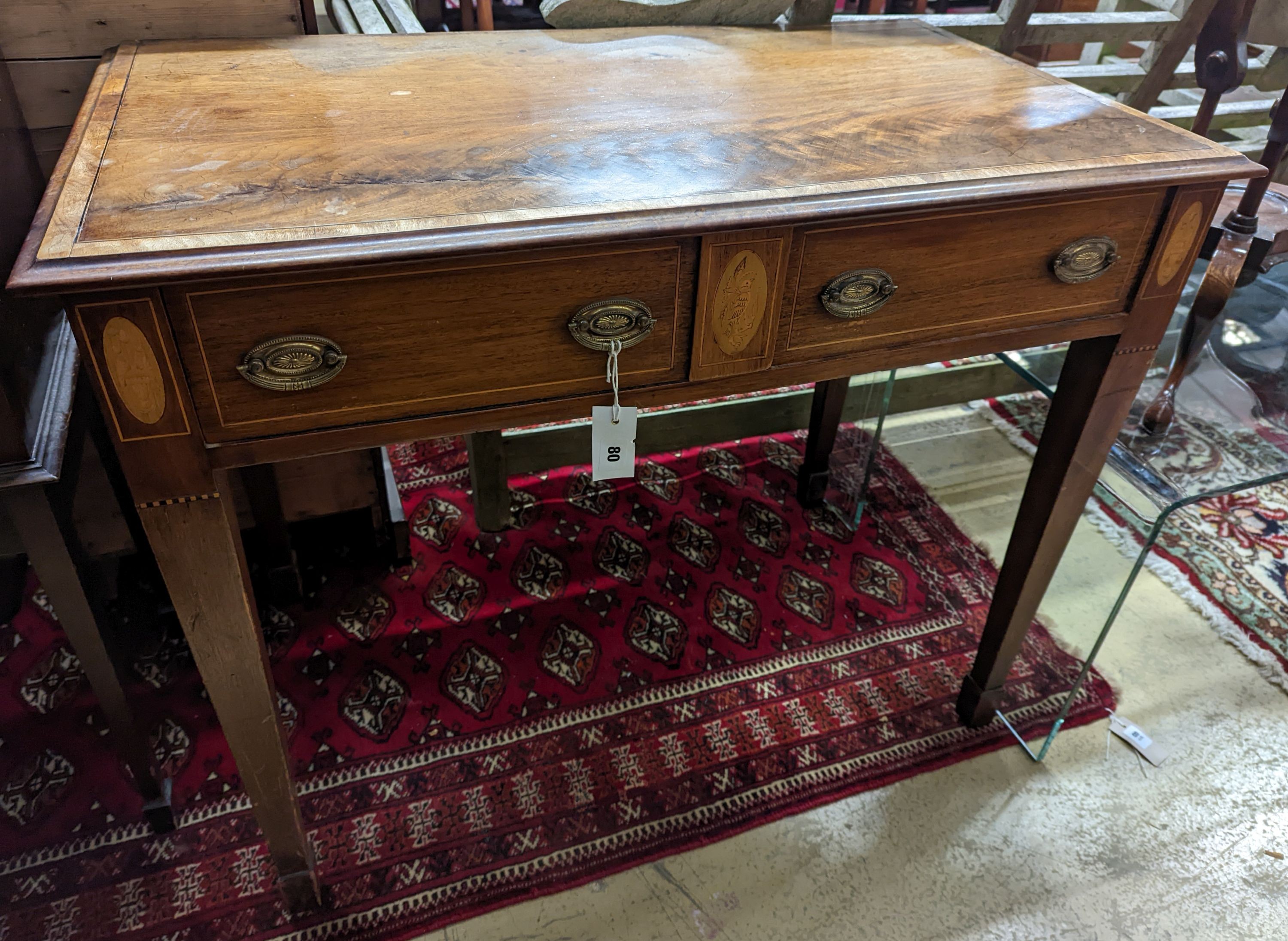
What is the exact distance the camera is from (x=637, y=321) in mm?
876

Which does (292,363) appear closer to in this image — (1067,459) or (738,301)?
(738,301)

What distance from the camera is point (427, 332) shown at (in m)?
0.81

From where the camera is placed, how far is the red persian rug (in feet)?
4.11

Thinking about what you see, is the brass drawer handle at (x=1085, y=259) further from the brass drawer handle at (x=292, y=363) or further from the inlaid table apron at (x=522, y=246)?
the brass drawer handle at (x=292, y=363)

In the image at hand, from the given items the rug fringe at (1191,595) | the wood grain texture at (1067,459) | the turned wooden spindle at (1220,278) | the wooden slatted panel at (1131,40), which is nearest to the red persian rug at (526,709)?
the wood grain texture at (1067,459)

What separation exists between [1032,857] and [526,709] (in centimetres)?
81

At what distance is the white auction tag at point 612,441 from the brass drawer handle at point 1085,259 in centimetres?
51

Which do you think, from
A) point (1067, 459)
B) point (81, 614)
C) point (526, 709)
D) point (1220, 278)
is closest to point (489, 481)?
point (526, 709)

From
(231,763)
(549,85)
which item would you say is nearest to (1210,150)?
(549,85)

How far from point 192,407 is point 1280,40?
2.04 m

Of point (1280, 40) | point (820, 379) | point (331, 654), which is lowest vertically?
point (331, 654)

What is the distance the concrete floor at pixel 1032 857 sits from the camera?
1238mm

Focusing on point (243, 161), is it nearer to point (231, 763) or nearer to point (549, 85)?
point (549, 85)

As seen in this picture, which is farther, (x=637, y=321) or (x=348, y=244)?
(x=637, y=321)
